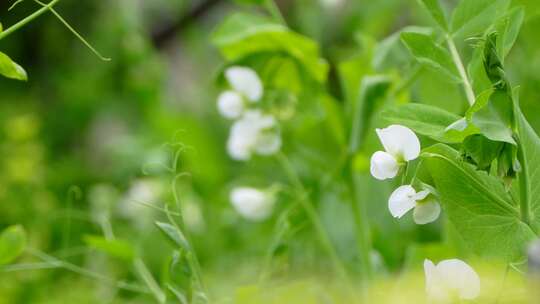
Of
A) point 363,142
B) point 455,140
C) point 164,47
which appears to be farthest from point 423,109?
point 164,47

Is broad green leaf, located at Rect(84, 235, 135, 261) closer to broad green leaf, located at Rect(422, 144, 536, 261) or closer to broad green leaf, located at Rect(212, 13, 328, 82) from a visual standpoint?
broad green leaf, located at Rect(212, 13, 328, 82)

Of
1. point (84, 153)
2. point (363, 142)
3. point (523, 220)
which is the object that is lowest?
point (84, 153)

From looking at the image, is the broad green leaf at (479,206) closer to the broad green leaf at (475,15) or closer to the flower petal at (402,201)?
the flower petal at (402,201)

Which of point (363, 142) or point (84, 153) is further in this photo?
point (84, 153)

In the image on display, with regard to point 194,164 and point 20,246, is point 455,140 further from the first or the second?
point 194,164

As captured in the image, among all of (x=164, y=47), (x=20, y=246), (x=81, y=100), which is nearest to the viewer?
(x=20, y=246)

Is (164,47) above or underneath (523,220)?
underneath

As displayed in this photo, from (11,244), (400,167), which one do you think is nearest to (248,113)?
(11,244)

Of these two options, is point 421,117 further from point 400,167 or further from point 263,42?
point 263,42
